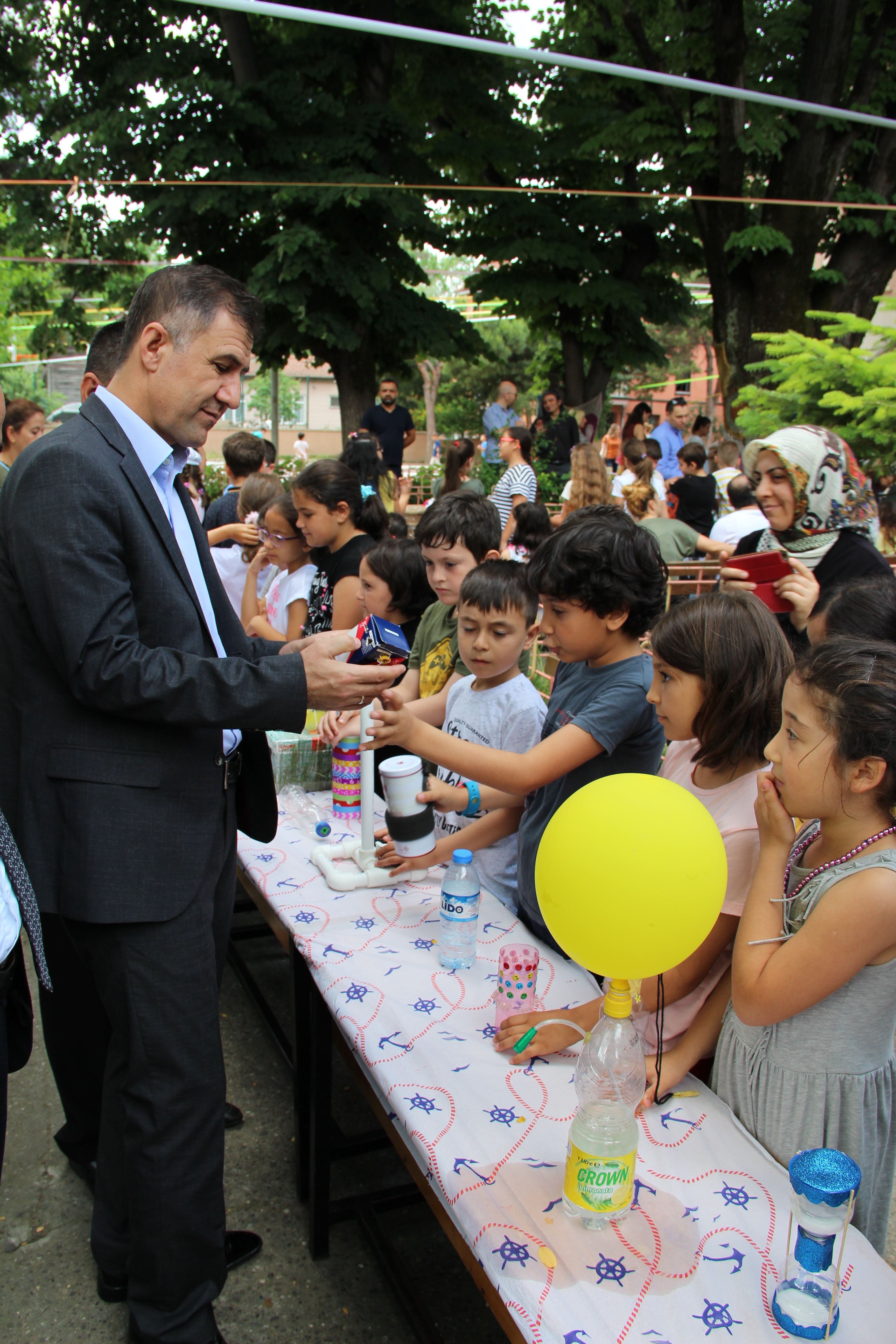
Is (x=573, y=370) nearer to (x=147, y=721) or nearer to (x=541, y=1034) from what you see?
(x=147, y=721)

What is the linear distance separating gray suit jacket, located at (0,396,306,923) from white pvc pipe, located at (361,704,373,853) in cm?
40

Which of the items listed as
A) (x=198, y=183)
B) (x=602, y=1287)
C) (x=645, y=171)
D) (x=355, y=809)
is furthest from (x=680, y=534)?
(x=645, y=171)

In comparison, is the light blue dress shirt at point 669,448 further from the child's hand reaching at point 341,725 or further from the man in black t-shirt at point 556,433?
the child's hand reaching at point 341,725

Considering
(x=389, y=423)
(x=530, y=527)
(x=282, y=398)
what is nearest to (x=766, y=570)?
(x=530, y=527)

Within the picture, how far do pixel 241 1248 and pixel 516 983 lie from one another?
3.40ft

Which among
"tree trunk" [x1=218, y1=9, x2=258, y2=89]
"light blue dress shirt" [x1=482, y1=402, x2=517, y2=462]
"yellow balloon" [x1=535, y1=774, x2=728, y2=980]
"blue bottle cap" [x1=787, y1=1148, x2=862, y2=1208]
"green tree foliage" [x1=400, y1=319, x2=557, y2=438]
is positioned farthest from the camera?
"green tree foliage" [x1=400, y1=319, x2=557, y2=438]

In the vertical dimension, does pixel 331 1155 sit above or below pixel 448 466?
below

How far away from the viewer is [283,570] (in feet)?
13.3

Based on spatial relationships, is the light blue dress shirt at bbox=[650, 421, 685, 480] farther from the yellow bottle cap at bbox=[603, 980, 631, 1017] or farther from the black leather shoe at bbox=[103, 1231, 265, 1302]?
the yellow bottle cap at bbox=[603, 980, 631, 1017]

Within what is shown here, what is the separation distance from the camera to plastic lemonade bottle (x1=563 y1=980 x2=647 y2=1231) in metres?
1.15

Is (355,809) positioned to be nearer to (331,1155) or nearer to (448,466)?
(331,1155)

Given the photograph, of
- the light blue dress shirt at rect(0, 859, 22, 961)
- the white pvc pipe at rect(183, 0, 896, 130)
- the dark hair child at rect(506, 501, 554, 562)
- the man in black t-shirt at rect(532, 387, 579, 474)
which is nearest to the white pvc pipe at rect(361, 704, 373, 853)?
the light blue dress shirt at rect(0, 859, 22, 961)

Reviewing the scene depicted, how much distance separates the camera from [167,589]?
63.2 inches

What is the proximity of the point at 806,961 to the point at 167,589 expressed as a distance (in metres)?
1.19
